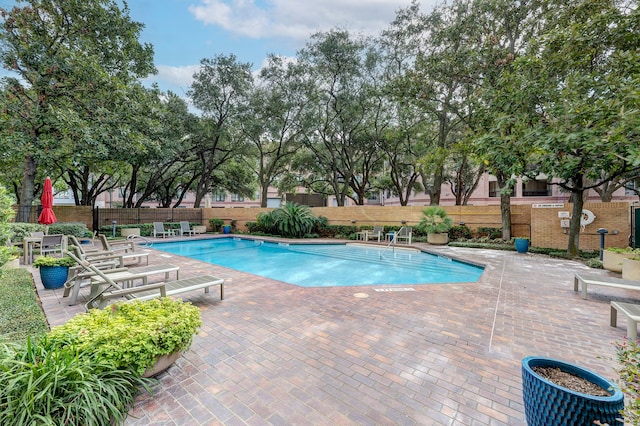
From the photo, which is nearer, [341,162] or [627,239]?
[627,239]

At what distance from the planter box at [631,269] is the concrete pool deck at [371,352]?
36 centimetres

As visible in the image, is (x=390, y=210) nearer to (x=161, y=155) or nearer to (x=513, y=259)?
(x=513, y=259)

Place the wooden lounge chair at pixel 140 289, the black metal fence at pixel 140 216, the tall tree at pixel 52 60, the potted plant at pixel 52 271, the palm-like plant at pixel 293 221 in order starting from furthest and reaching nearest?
1. the black metal fence at pixel 140 216
2. the palm-like plant at pixel 293 221
3. the tall tree at pixel 52 60
4. the potted plant at pixel 52 271
5. the wooden lounge chair at pixel 140 289

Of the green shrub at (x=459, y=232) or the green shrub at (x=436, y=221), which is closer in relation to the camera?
the green shrub at (x=436, y=221)

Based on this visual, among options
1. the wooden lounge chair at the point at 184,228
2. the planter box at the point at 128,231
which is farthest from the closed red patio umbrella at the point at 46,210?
the wooden lounge chair at the point at 184,228

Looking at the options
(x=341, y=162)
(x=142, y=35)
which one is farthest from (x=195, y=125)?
(x=341, y=162)

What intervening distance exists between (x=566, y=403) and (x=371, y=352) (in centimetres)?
175

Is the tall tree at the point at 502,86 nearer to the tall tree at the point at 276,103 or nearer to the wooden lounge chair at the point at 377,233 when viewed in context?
the wooden lounge chair at the point at 377,233

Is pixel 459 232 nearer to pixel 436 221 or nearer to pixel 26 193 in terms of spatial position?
pixel 436 221

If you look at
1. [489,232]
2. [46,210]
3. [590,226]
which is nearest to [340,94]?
[489,232]

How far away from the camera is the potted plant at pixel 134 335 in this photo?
2250mm

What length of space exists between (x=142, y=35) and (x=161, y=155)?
220 inches

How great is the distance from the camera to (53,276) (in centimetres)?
520

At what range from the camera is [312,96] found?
1628 centimetres
